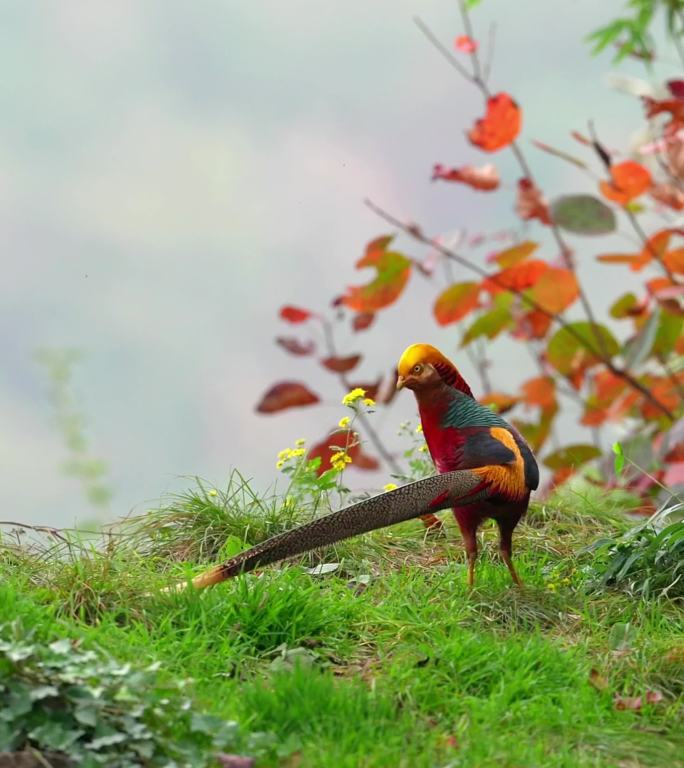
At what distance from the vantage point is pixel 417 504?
3.33 m

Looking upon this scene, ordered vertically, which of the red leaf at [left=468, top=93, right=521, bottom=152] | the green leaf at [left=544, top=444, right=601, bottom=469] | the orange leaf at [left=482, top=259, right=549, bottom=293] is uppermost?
the red leaf at [left=468, top=93, right=521, bottom=152]

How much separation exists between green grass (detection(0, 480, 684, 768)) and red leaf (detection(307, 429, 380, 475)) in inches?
11.9

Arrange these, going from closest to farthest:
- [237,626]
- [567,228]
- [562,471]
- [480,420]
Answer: [237,626]
[480,420]
[567,228]
[562,471]

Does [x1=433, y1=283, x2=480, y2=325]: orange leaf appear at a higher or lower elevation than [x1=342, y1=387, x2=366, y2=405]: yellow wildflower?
higher

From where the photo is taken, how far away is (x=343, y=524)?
10.9 feet

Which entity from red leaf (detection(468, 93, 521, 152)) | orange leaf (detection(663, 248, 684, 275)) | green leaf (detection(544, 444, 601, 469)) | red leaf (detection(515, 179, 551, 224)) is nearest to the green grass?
green leaf (detection(544, 444, 601, 469))

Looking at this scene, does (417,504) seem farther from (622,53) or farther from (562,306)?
(622,53)

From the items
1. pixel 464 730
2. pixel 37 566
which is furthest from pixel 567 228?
pixel 37 566

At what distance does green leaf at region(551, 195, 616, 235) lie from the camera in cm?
376

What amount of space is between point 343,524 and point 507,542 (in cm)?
61

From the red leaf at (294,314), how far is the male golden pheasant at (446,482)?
0.89 meters

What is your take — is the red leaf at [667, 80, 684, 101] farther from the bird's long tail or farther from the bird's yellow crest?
the bird's long tail

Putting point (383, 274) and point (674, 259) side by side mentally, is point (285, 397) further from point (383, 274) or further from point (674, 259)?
point (674, 259)

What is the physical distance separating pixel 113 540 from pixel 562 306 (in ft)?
5.56
